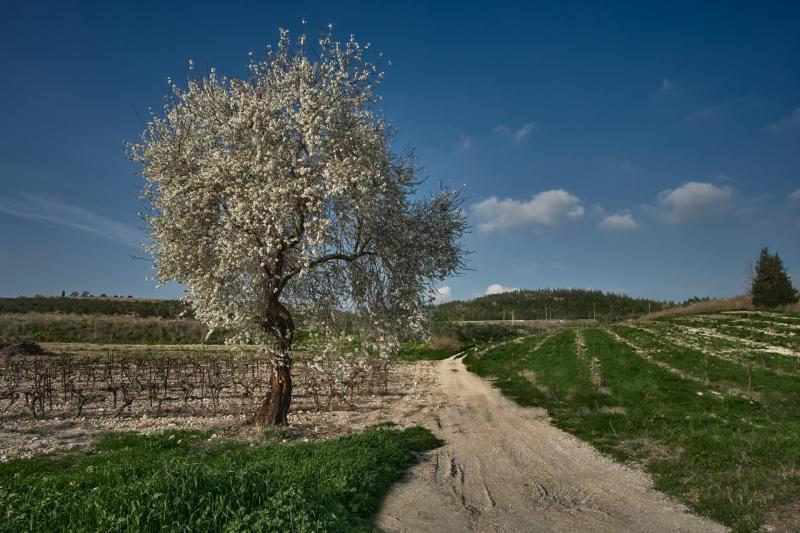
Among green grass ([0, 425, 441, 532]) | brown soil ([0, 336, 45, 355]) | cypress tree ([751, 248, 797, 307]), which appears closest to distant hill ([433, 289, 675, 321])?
cypress tree ([751, 248, 797, 307])

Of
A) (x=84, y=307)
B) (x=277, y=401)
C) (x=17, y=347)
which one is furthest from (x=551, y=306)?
(x=277, y=401)

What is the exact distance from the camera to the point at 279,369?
17938mm

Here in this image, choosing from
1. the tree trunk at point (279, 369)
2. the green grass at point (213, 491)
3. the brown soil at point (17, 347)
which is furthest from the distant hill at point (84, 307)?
the green grass at point (213, 491)

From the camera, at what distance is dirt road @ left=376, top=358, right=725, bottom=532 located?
10.2 m

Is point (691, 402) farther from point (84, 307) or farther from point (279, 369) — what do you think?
point (84, 307)

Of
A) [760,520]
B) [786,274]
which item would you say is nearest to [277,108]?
[760,520]

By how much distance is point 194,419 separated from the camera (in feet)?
67.4

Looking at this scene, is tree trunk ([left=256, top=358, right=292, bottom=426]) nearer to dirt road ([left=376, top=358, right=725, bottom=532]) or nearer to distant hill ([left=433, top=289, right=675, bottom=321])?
dirt road ([left=376, top=358, right=725, bottom=532])

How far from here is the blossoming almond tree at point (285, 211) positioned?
49.9 ft

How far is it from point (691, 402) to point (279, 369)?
17.6 metres

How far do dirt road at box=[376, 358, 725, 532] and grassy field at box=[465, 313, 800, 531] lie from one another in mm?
825

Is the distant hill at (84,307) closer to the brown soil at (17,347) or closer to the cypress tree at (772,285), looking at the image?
the brown soil at (17,347)

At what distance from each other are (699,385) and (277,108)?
23.3 metres

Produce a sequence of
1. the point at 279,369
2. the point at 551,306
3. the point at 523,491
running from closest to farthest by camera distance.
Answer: the point at 523,491 < the point at 279,369 < the point at 551,306
